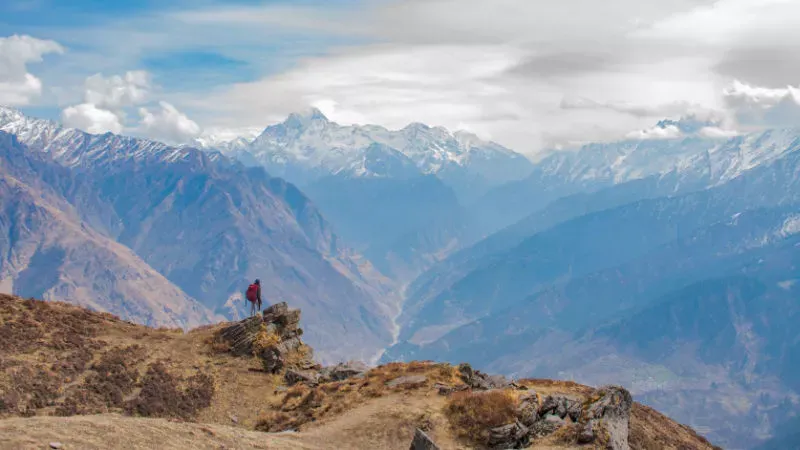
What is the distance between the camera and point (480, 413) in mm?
33594

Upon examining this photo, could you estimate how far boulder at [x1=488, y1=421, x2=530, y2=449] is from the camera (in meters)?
32.0

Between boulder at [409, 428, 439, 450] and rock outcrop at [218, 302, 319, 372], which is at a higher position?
rock outcrop at [218, 302, 319, 372]

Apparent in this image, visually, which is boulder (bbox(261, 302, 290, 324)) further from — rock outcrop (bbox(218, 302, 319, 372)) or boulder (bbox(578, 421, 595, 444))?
boulder (bbox(578, 421, 595, 444))

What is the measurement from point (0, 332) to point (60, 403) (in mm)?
7893

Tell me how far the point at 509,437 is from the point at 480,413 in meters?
2.05

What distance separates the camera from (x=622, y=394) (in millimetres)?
34906

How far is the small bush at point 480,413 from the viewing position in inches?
1300

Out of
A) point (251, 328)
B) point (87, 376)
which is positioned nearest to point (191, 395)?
point (87, 376)

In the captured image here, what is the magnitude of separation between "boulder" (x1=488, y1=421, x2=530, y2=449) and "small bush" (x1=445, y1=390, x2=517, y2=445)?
0.46m

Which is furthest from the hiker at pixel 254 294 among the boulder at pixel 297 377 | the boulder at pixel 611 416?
the boulder at pixel 611 416

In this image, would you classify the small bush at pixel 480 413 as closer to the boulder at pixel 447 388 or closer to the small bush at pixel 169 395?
the boulder at pixel 447 388

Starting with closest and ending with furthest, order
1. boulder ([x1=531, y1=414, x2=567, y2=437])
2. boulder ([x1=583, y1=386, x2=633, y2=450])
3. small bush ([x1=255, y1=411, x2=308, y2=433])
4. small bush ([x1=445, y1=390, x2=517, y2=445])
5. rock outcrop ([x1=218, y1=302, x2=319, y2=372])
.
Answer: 1. boulder ([x1=583, y1=386, x2=633, y2=450])
2. boulder ([x1=531, y1=414, x2=567, y2=437])
3. small bush ([x1=445, y1=390, x2=517, y2=445])
4. small bush ([x1=255, y1=411, x2=308, y2=433])
5. rock outcrop ([x1=218, y1=302, x2=319, y2=372])

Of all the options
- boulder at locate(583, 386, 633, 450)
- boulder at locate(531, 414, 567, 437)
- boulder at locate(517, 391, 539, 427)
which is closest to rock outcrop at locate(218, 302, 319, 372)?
boulder at locate(517, 391, 539, 427)

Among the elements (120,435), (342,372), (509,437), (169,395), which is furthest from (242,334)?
(509,437)
